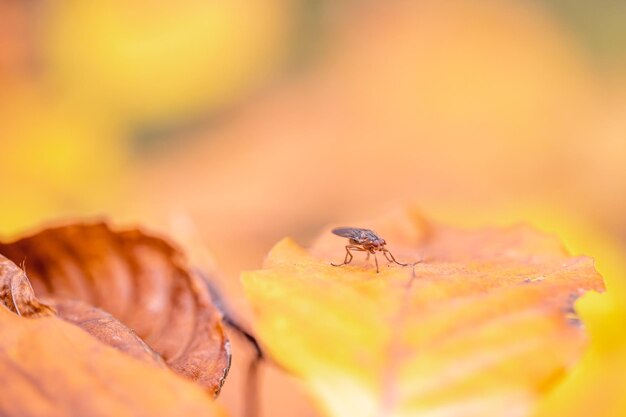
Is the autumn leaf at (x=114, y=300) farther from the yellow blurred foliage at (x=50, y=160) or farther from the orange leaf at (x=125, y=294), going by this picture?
the yellow blurred foliage at (x=50, y=160)

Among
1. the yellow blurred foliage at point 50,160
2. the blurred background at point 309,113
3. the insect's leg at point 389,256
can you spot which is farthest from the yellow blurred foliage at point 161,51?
the insect's leg at point 389,256

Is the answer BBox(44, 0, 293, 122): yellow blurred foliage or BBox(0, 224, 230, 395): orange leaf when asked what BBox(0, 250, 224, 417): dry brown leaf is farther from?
BBox(44, 0, 293, 122): yellow blurred foliage

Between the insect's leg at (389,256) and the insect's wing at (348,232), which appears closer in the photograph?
the insect's leg at (389,256)

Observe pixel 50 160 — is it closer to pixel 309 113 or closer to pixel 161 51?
pixel 161 51

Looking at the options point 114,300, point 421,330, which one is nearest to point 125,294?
point 114,300

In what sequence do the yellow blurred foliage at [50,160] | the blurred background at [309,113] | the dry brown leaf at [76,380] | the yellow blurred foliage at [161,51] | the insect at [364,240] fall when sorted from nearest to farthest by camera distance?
the dry brown leaf at [76,380]
the insect at [364,240]
the yellow blurred foliage at [50,160]
the blurred background at [309,113]
the yellow blurred foliage at [161,51]

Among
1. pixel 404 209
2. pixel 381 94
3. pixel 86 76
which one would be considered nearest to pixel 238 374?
pixel 404 209
